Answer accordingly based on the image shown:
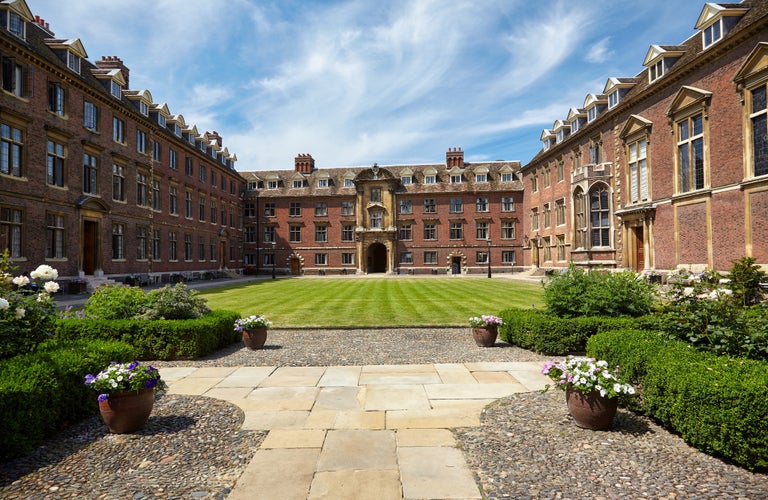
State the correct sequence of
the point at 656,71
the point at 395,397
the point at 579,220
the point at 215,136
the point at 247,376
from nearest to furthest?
the point at 395,397 → the point at 247,376 → the point at 656,71 → the point at 579,220 → the point at 215,136

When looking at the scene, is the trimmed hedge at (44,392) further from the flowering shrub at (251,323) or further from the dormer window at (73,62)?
the dormer window at (73,62)

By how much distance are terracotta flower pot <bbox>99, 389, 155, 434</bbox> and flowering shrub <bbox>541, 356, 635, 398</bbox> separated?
545 centimetres

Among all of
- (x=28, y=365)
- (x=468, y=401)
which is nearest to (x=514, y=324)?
(x=468, y=401)

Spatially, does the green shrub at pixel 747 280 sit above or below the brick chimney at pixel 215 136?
below

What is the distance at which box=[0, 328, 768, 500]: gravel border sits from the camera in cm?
417

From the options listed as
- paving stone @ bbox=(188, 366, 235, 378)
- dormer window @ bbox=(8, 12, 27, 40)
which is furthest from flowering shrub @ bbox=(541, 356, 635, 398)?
dormer window @ bbox=(8, 12, 27, 40)

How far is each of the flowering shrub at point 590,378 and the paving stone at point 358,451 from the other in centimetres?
246

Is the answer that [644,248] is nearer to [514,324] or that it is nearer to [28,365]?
[514,324]

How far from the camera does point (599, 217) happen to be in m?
31.0

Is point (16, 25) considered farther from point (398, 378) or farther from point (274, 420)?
point (398, 378)

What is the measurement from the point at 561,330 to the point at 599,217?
959 inches

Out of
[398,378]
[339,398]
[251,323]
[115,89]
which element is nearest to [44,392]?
[339,398]

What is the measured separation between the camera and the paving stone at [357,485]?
13.1 feet

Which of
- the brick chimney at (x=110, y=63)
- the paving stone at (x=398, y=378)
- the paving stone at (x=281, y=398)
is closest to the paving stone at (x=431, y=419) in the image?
the paving stone at (x=281, y=398)
